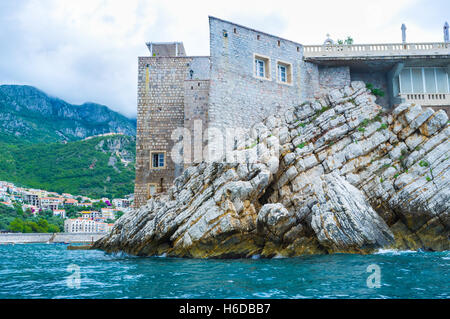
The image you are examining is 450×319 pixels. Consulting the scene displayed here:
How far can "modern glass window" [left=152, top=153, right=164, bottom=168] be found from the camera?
21559 mm

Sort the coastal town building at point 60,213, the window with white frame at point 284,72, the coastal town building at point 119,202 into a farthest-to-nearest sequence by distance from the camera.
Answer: the coastal town building at point 119,202, the coastal town building at point 60,213, the window with white frame at point 284,72

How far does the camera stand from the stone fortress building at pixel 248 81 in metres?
20.7

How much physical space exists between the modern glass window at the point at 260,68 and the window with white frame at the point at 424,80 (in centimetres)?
806

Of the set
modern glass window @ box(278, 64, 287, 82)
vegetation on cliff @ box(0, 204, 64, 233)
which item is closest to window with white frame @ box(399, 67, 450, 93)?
modern glass window @ box(278, 64, 287, 82)

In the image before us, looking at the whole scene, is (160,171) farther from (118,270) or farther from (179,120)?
(118,270)

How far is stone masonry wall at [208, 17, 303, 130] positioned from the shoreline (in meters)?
28.7

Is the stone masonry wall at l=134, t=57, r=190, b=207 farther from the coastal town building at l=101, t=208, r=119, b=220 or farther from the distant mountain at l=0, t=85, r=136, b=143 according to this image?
the distant mountain at l=0, t=85, r=136, b=143

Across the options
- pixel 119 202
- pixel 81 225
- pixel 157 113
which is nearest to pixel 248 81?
pixel 157 113

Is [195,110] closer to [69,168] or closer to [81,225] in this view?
[81,225]

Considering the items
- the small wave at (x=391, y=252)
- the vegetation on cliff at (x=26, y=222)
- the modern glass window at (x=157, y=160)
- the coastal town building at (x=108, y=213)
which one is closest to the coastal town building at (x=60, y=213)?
the vegetation on cliff at (x=26, y=222)

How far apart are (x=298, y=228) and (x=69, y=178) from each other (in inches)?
3239

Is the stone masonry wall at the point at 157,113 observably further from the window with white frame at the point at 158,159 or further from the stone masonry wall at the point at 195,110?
the stone masonry wall at the point at 195,110

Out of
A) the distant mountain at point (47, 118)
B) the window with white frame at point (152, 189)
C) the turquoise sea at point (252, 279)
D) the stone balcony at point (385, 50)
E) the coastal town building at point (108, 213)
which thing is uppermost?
the distant mountain at point (47, 118)
